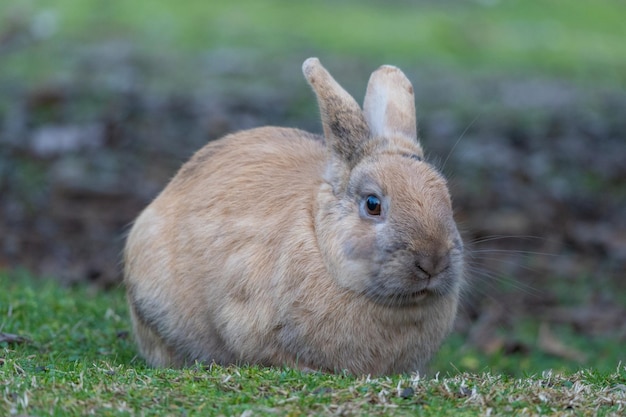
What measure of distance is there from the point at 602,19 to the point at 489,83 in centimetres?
1009

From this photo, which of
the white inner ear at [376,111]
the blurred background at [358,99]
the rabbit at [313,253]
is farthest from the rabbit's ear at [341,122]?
the blurred background at [358,99]

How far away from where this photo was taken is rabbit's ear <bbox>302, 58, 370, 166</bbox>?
6348 millimetres

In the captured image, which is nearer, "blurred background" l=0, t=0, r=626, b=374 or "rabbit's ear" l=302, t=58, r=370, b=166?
"rabbit's ear" l=302, t=58, r=370, b=166

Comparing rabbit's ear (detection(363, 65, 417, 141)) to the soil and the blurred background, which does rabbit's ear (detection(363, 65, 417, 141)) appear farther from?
the soil

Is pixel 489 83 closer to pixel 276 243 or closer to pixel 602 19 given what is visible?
pixel 602 19

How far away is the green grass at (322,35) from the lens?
61.6 feet

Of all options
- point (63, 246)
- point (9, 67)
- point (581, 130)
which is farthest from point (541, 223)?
point (9, 67)

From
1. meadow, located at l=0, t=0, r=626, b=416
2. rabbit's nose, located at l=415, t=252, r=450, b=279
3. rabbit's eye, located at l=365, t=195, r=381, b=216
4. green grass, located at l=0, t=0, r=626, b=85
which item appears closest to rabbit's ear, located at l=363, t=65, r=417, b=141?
rabbit's eye, located at l=365, t=195, r=381, b=216

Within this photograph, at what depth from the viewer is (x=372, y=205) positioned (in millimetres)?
6016

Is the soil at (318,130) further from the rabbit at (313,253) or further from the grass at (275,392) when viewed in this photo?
the grass at (275,392)

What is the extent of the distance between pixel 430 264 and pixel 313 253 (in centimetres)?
74

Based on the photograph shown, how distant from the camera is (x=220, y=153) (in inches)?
281

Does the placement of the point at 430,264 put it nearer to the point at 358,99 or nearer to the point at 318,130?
the point at 318,130

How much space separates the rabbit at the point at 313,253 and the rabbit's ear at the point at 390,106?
0.4 inches
